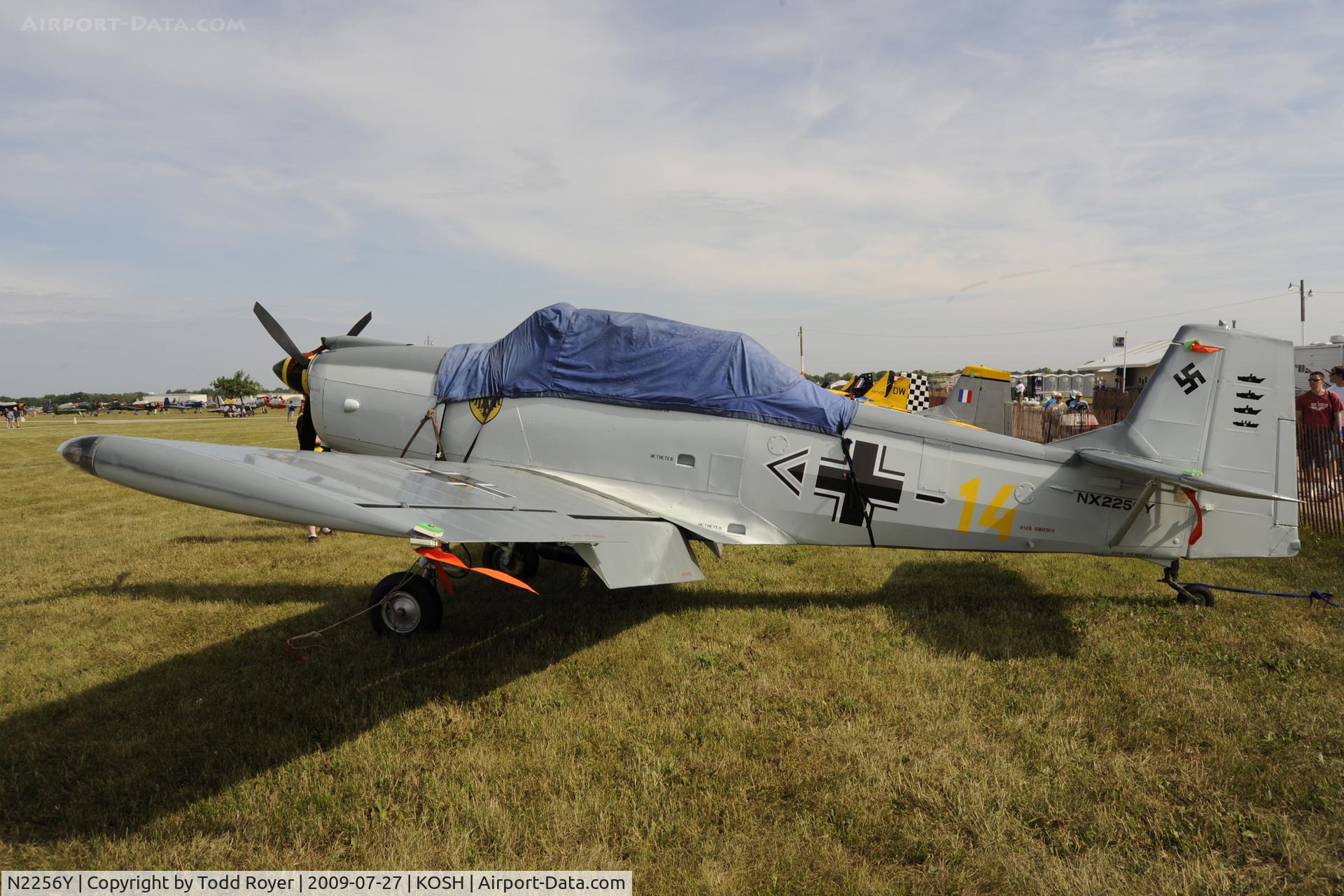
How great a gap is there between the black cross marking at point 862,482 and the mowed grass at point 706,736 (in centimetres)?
100

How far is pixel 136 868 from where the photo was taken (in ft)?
9.22

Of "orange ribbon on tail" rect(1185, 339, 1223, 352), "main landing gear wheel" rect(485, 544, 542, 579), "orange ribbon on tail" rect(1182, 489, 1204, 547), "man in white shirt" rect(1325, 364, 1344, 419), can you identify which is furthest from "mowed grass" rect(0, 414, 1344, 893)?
"man in white shirt" rect(1325, 364, 1344, 419)

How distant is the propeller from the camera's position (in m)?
6.95

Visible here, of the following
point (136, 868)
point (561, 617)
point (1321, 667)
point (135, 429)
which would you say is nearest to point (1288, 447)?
point (1321, 667)

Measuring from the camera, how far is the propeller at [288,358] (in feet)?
22.8

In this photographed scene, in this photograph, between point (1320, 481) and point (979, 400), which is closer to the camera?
point (1320, 481)

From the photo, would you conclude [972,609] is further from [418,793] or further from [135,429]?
[135,429]

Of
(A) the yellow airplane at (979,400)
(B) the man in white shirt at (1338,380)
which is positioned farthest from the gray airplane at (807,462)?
(A) the yellow airplane at (979,400)

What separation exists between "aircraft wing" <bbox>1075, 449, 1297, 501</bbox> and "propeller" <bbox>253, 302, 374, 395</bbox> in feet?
23.7

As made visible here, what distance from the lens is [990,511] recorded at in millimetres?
5211

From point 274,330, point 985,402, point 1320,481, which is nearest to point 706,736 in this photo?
point 274,330

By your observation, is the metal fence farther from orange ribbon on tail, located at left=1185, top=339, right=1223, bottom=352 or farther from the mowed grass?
the mowed grass

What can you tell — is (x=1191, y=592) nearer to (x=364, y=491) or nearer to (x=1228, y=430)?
(x=1228, y=430)

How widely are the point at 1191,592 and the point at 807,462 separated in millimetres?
3644
